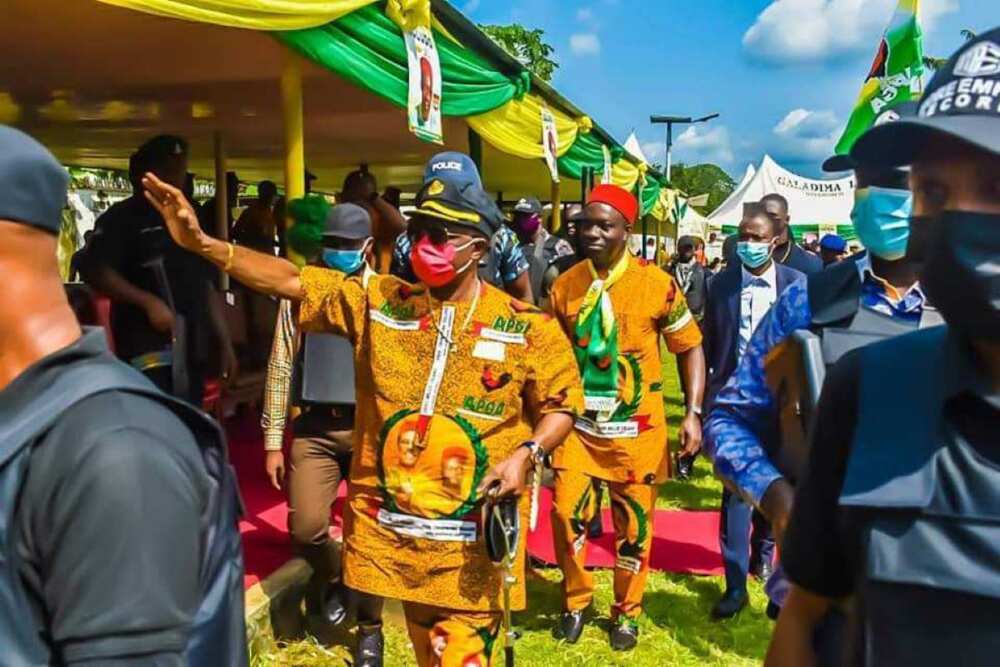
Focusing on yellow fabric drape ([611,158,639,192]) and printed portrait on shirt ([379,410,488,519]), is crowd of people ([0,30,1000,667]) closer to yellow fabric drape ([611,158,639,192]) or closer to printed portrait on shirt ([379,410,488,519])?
printed portrait on shirt ([379,410,488,519])

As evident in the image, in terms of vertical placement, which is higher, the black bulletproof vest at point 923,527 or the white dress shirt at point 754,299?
the white dress shirt at point 754,299

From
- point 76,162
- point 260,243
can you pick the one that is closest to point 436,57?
point 260,243

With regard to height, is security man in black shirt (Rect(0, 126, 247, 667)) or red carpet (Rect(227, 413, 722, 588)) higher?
security man in black shirt (Rect(0, 126, 247, 667))

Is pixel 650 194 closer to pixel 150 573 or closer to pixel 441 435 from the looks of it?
pixel 441 435

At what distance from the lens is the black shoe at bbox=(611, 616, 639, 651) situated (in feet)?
14.1

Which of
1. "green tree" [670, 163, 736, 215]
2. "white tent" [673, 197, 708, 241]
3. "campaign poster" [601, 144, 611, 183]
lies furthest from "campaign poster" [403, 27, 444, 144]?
"green tree" [670, 163, 736, 215]

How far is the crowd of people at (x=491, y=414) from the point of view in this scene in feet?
3.62

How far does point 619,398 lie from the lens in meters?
4.28

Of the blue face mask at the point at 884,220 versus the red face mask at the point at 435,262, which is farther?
the red face mask at the point at 435,262

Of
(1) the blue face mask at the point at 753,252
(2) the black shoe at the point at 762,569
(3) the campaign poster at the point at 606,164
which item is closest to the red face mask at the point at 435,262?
(1) the blue face mask at the point at 753,252

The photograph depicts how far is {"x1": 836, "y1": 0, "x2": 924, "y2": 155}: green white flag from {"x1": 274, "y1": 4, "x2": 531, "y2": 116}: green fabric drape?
2.09m

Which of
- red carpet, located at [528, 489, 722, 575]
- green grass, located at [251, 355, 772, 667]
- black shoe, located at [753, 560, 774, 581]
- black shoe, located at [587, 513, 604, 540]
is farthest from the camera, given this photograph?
black shoe, located at [587, 513, 604, 540]

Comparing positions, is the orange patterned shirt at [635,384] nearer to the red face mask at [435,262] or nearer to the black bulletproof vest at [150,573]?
the red face mask at [435,262]

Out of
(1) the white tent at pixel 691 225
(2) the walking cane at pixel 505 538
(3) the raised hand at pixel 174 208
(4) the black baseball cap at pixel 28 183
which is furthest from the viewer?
(1) the white tent at pixel 691 225
